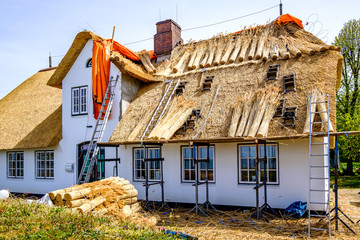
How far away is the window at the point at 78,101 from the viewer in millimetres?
12492

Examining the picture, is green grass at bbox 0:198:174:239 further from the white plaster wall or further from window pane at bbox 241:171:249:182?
window pane at bbox 241:171:249:182

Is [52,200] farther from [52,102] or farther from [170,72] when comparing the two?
[52,102]

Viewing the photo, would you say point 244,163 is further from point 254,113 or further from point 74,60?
point 74,60

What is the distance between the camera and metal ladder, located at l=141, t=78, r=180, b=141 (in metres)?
9.96

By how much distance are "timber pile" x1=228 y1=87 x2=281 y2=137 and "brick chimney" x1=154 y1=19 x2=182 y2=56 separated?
5730 millimetres

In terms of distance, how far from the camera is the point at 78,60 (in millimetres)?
12820

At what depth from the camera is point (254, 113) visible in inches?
348

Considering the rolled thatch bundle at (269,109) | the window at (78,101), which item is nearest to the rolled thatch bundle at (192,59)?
the rolled thatch bundle at (269,109)

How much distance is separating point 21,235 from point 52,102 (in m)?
10.7

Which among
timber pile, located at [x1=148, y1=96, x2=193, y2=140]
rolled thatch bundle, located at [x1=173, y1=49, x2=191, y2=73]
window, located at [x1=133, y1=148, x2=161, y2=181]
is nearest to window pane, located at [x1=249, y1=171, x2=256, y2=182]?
timber pile, located at [x1=148, y1=96, x2=193, y2=140]

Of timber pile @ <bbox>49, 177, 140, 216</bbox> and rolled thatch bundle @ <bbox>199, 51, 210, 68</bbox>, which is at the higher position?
rolled thatch bundle @ <bbox>199, 51, 210, 68</bbox>

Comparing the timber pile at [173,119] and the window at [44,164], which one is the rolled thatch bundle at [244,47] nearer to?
the timber pile at [173,119]

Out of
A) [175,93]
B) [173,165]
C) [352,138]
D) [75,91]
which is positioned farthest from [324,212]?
[352,138]

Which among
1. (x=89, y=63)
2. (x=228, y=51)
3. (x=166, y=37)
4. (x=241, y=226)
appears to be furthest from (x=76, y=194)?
(x=166, y=37)
